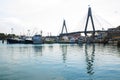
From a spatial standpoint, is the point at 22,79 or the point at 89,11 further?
the point at 89,11

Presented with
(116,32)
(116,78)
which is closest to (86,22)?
(116,32)

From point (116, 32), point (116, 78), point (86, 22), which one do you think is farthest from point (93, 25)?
point (116, 78)

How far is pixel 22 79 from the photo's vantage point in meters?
18.5

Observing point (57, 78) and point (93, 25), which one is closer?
point (57, 78)

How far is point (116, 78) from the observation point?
19.1m

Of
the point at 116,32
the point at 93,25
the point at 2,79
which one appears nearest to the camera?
the point at 2,79

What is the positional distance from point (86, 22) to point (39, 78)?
125 meters

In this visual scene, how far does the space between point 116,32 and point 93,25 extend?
3571 cm

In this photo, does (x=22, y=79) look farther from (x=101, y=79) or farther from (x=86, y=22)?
(x=86, y=22)

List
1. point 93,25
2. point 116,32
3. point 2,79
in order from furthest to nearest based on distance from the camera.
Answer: point 116,32 < point 93,25 < point 2,79

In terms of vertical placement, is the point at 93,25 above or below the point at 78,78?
above

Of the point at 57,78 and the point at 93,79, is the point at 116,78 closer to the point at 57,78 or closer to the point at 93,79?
the point at 93,79

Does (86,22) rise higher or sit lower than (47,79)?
higher

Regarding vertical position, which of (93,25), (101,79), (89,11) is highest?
(89,11)
